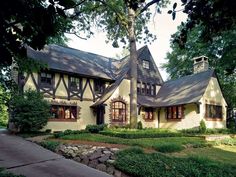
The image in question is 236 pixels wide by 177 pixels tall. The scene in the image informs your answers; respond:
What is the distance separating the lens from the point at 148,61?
28.0 m

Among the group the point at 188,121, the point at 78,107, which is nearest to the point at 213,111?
the point at 188,121

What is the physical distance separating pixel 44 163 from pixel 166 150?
16.6 feet

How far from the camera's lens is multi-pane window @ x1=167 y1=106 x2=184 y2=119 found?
25.1 metres

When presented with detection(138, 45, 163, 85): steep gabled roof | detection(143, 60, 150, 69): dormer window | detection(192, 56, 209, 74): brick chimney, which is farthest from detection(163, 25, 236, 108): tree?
detection(143, 60, 150, 69): dormer window

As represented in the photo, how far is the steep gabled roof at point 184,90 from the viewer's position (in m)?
23.8

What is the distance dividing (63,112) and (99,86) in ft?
13.4

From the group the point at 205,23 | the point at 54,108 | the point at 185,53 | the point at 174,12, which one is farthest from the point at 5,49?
the point at 185,53

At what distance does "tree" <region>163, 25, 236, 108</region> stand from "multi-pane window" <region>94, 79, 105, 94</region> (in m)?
7.85

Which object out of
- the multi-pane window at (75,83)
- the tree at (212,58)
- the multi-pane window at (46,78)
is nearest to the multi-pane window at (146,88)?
the tree at (212,58)

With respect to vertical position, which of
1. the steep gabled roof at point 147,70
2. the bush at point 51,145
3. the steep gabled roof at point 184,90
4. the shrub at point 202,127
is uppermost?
the steep gabled roof at point 147,70

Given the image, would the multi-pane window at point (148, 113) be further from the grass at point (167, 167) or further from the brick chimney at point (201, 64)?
the grass at point (167, 167)

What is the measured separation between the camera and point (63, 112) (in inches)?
879

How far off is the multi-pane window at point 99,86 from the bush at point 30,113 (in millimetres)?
6101

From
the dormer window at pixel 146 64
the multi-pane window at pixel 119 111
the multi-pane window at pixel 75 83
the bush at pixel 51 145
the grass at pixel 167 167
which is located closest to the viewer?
the grass at pixel 167 167
